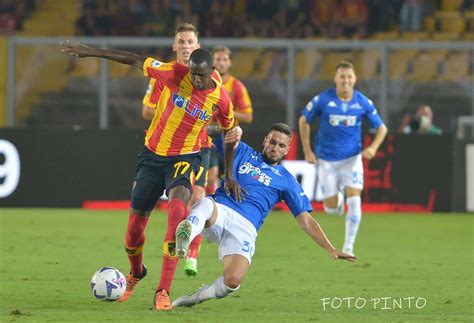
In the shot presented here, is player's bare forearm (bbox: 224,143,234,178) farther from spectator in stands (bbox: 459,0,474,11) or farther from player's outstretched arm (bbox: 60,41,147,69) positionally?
spectator in stands (bbox: 459,0,474,11)

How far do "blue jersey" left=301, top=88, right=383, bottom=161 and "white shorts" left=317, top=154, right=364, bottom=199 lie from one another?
71mm

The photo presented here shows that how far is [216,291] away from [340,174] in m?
5.67

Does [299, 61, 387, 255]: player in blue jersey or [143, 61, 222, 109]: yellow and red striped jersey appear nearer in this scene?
[143, 61, 222, 109]: yellow and red striped jersey

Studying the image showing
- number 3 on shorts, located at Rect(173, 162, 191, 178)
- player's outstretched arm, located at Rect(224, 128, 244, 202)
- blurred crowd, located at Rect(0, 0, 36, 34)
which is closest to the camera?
player's outstretched arm, located at Rect(224, 128, 244, 202)

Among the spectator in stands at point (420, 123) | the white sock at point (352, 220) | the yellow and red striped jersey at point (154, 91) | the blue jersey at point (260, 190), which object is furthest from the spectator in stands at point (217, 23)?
the blue jersey at point (260, 190)

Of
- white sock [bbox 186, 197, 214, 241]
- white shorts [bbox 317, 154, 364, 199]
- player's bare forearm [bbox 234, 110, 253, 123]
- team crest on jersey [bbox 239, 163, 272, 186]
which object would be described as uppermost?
team crest on jersey [bbox 239, 163, 272, 186]

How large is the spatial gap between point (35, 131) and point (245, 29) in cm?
632

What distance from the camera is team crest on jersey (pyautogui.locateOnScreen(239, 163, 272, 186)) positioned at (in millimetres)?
9352

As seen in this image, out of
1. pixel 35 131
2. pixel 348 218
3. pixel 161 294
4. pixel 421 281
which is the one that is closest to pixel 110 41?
pixel 35 131

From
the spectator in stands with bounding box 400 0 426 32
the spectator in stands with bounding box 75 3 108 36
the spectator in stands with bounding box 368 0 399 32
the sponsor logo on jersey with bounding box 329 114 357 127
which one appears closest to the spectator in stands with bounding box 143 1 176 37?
the spectator in stands with bounding box 75 3 108 36

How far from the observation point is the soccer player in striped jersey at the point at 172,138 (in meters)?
9.08

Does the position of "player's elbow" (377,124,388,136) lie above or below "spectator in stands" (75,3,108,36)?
below

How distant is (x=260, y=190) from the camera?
30.6ft

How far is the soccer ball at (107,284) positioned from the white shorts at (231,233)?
0.75 meters
